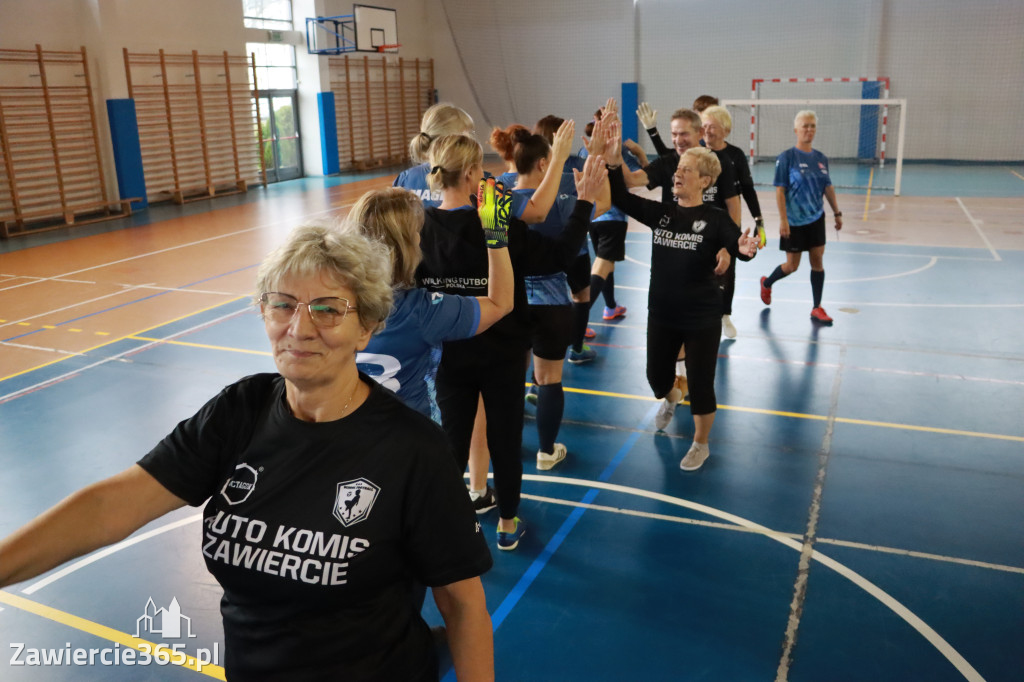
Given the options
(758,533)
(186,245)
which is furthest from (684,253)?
(186,245)

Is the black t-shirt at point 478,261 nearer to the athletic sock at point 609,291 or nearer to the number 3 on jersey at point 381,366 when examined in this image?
the number 3 on jersey at point 381,366

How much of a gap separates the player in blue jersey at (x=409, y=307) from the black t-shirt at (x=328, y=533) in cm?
98

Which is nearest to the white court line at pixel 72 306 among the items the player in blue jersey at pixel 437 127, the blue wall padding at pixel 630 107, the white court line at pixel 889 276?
the player in blue jersey at pixel 437 127

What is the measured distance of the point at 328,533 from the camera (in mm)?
1708

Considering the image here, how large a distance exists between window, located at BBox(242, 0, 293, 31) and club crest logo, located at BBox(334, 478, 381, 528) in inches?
791

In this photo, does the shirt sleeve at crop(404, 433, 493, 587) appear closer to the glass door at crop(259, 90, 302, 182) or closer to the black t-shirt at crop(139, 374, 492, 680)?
the black t-shirt at crop(139, 374, 492, 680)

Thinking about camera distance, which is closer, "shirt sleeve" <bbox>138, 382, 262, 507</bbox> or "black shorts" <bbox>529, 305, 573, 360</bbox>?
"shirt sleeve" <bbox>138, 382, 262, 507</bbox>

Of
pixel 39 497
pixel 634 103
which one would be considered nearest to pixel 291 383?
pixel 39 497

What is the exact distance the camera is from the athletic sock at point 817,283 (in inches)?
312

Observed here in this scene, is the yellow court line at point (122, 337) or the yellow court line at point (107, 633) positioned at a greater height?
the yellow court line at point (122, 337)

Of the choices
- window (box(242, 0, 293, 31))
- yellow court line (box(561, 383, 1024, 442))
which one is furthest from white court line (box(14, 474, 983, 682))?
window (box(242, 0, 293, 31))

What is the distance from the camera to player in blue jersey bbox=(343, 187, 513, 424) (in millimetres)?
2725

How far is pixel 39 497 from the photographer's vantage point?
472 centimetres

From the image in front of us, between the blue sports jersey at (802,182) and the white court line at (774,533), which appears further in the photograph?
the blue sports jersey at (802,182)
